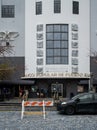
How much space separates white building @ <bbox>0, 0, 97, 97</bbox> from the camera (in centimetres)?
6588

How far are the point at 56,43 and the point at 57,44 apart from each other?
218 millimetres

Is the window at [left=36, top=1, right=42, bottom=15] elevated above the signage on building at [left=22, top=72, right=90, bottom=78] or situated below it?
above

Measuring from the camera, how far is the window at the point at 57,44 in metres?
65.6

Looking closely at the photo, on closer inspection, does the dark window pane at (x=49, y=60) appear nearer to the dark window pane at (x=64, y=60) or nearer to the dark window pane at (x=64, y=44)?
the dark window pane at (x=64, y=60)

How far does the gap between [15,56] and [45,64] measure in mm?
5135

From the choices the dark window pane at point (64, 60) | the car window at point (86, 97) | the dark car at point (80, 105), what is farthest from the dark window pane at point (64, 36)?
the dark car at point (80, 105)

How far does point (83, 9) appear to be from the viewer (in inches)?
2638

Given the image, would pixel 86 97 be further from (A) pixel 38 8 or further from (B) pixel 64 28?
(A) pixel 38 8

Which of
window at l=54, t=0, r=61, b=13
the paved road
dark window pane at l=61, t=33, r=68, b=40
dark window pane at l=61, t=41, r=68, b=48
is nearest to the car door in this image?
the paved road

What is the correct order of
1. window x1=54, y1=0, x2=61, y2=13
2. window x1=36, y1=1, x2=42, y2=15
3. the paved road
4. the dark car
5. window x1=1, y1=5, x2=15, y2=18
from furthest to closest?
window x1=1, y1=5, x2=15, y2=18
window x1=36, y1=1, x2=42, y2=15
window x1=54, y1=0, x2=61, y2=13
the dark car
the paved road

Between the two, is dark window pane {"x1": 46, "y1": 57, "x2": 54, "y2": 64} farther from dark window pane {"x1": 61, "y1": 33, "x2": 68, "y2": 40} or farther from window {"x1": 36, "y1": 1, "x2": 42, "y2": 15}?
window {"x1": 36, "y1": 1, "x2": 42, "y2": 15}

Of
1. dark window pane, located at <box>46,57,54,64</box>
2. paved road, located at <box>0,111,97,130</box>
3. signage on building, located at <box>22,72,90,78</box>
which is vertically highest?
dark window pane, located at <box>46,57,54,64</box>

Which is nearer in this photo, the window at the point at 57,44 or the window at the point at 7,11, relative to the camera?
the window at the point at 57,44

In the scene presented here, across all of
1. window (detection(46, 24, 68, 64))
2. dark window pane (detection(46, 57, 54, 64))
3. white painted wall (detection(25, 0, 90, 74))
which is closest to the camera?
window (detection(46, 24, 68, 64))
